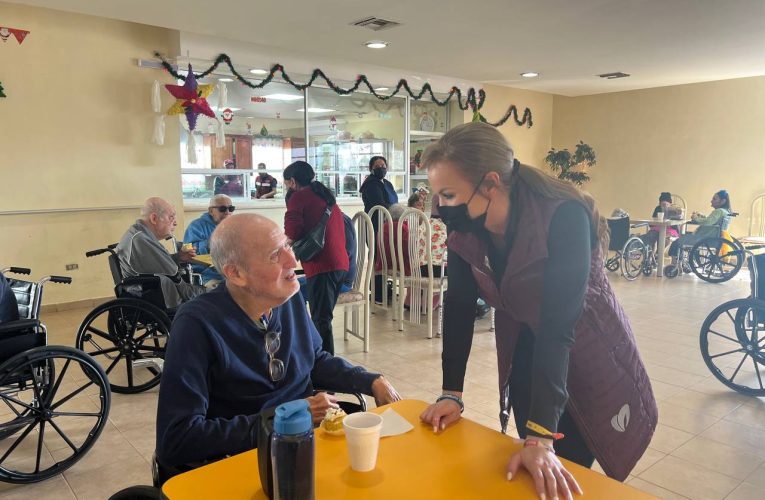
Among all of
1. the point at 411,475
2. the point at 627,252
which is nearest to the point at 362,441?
the point at 411,475

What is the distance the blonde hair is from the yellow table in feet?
1.78

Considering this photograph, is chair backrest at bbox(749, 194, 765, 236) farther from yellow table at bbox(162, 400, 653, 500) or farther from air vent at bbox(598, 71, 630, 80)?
Answer: yellow table at bbox(162, 400, 653, 500)

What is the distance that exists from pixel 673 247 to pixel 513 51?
3446 millimetres

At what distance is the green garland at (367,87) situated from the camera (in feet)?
19.5

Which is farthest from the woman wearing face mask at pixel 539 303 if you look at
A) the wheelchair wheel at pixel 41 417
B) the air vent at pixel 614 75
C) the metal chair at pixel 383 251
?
the air vent at pixel 614 75

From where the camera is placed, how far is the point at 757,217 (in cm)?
823

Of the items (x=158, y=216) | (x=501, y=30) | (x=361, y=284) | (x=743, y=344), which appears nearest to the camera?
(x=743, y=344)

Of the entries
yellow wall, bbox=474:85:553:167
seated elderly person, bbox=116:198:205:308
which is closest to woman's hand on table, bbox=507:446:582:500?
seated elderly person, bbox=116:198:205:308

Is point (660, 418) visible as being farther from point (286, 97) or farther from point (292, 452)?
point (286, 97)

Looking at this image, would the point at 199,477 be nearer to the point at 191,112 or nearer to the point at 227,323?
the point at 227,323

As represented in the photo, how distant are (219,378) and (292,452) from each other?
52 cm

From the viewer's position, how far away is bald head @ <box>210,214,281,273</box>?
1.41 m

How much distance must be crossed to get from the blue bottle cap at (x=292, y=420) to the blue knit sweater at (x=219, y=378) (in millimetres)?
428

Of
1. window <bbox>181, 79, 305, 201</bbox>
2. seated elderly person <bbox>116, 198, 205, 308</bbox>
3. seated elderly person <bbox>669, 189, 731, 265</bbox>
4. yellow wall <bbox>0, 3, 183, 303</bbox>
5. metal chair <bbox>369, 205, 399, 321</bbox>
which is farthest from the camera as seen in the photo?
seated elderly person <bbox>669, 189, 731, 265</bbox>
